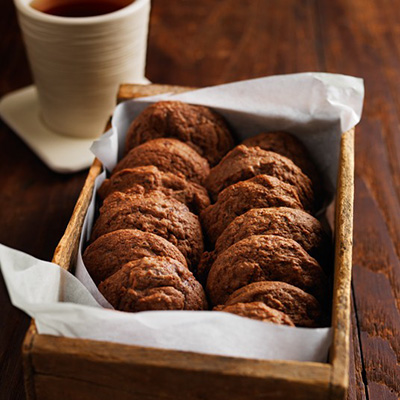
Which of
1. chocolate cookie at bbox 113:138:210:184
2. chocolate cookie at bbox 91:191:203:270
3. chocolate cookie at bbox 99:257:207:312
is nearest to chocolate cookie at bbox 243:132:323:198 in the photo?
chocolate cookie at bbox 113:138:210:184

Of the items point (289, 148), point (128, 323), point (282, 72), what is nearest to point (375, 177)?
point (289, 148)

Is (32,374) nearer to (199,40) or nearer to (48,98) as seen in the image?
(48,98)

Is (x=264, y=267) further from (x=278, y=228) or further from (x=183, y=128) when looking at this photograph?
(x=183, y=128)

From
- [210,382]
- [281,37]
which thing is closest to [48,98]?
[281,37]

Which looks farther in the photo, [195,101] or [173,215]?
[195,101]

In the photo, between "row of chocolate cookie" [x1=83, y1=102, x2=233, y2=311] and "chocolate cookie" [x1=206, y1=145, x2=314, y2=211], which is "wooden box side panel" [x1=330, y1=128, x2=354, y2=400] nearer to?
"chocolate cookie" [x1=206, y1=145, x2=314, y2=211]

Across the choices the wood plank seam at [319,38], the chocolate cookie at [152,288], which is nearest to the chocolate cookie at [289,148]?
the chocolate cookie at [152,288]
